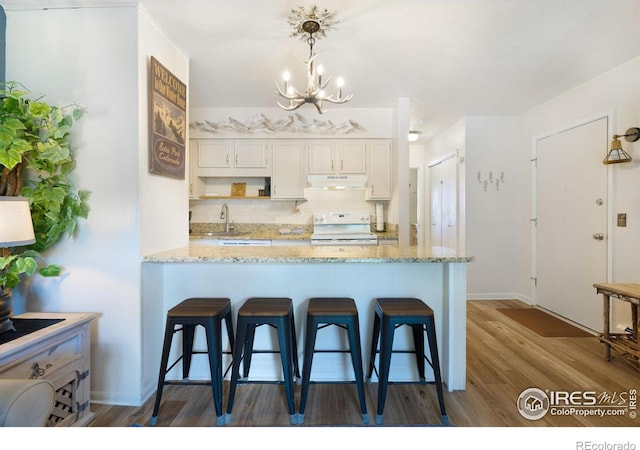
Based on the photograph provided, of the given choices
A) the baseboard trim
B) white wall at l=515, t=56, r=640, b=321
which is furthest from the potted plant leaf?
the baseboard trim

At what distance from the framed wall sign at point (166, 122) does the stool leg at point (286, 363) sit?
51.7 inches

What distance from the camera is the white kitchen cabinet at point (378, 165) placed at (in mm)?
3857

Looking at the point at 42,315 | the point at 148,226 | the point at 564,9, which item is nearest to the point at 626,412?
the point at 564,9

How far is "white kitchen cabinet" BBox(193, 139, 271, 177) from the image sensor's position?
3871 millimetres

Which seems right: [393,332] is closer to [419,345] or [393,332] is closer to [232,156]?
[419,345]

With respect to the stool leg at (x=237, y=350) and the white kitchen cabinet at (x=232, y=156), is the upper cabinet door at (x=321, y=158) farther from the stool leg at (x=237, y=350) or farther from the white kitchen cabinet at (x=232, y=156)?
the stool leg at (x=237, y=350)

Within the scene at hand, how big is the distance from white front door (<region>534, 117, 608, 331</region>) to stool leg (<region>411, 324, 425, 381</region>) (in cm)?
218

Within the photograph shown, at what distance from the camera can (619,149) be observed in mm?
2623

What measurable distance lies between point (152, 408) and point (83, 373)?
443mm

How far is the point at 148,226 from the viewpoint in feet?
6.37

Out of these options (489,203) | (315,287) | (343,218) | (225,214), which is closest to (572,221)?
(489,203)
